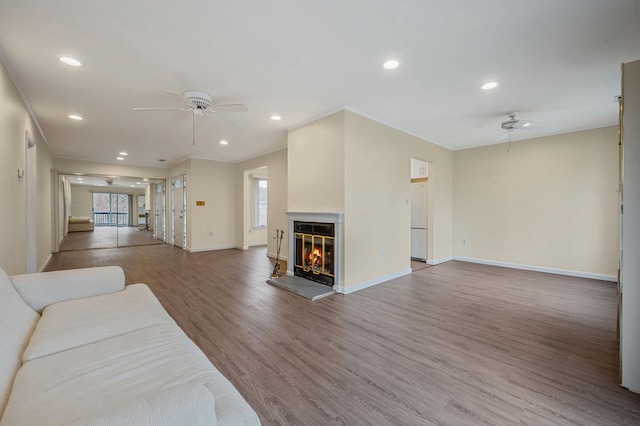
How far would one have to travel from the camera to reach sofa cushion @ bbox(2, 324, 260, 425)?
865 mm

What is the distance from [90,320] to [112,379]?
0.74 metres

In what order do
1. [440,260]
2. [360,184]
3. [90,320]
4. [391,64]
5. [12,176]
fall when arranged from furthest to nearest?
1. [440,260]
2. [360,184]
3. [12,176]
4. [391,64]
5. [90,320]

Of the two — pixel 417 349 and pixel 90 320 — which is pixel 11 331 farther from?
pixel 417 349

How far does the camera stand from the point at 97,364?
1195 mm

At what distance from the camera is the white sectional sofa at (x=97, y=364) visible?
0.77 meters

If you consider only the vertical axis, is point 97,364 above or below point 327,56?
below

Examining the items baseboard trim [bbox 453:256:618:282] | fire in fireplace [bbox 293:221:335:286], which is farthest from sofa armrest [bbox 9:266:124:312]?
baseboard trim [bbox 453:256:618:282]

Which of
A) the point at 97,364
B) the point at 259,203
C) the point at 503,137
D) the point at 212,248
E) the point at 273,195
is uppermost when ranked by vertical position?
the point at 503,137

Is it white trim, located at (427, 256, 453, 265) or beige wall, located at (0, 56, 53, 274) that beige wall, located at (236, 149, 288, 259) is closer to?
white trim, located at (427, 256, 453, 265)

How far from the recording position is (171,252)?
7.03m

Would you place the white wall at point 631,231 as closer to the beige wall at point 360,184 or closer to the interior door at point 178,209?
the beige wall at point 360,184

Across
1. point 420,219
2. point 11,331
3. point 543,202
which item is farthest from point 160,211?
point 543,202

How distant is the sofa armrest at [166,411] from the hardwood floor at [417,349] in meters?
0.97

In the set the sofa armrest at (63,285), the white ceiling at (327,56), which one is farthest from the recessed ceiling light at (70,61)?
the sofa armrest at (63,285)
